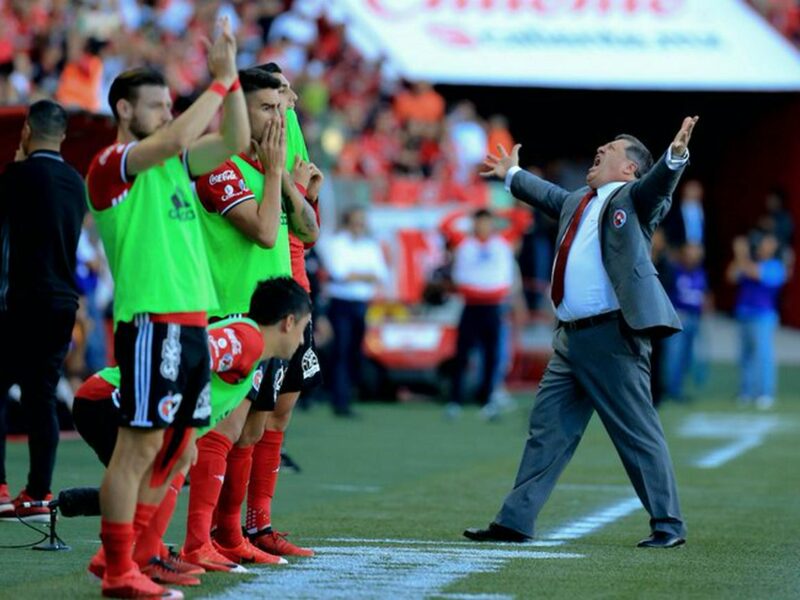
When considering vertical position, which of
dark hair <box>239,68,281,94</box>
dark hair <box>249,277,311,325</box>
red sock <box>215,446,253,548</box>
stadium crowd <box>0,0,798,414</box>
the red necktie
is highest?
stadium crowd <box>0,0,798,414</box>

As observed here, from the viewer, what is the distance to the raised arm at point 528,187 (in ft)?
29.6

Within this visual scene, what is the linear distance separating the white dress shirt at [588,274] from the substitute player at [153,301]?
8.65 ft

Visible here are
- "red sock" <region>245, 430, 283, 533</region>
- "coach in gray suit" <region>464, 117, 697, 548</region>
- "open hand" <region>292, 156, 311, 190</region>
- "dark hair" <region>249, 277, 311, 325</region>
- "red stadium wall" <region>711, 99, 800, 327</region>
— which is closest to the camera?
"dark hair" <region>249, 277, 311, 325</region>

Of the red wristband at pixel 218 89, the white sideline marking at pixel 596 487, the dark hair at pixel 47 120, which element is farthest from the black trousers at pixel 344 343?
the red wristband at pixel 218 89

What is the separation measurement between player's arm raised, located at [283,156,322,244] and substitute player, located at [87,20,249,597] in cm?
106

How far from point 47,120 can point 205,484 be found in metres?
2.79

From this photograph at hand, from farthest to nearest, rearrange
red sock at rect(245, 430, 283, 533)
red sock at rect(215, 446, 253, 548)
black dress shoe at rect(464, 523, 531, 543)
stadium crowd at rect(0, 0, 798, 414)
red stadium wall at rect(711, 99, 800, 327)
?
red stadium wall at rect(711, 99, 800, 327), stadium crowd at rect(0, 0, 798, 414), black dress shoe at rect(464, 523, 531, 543), red sock at rect(245, 430, 283, 533), red sock at rect(215, 446, 253, 548)

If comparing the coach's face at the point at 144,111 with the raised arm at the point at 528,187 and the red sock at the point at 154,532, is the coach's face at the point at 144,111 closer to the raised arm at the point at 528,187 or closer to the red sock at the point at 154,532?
the red sock at the point at 154,532

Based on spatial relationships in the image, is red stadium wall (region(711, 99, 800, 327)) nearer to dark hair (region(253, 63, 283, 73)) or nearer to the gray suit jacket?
the gray suit jacket

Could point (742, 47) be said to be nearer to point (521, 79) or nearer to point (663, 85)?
point (663, 85)

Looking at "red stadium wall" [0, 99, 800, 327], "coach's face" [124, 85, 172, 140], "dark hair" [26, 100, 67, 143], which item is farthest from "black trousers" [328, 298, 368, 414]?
"red stadium wall" [0, 99, 800, 327]

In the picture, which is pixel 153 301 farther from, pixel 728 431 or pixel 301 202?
pixel 728 431

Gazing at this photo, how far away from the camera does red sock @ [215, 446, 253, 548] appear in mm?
7449

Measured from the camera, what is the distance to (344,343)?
18562mm
